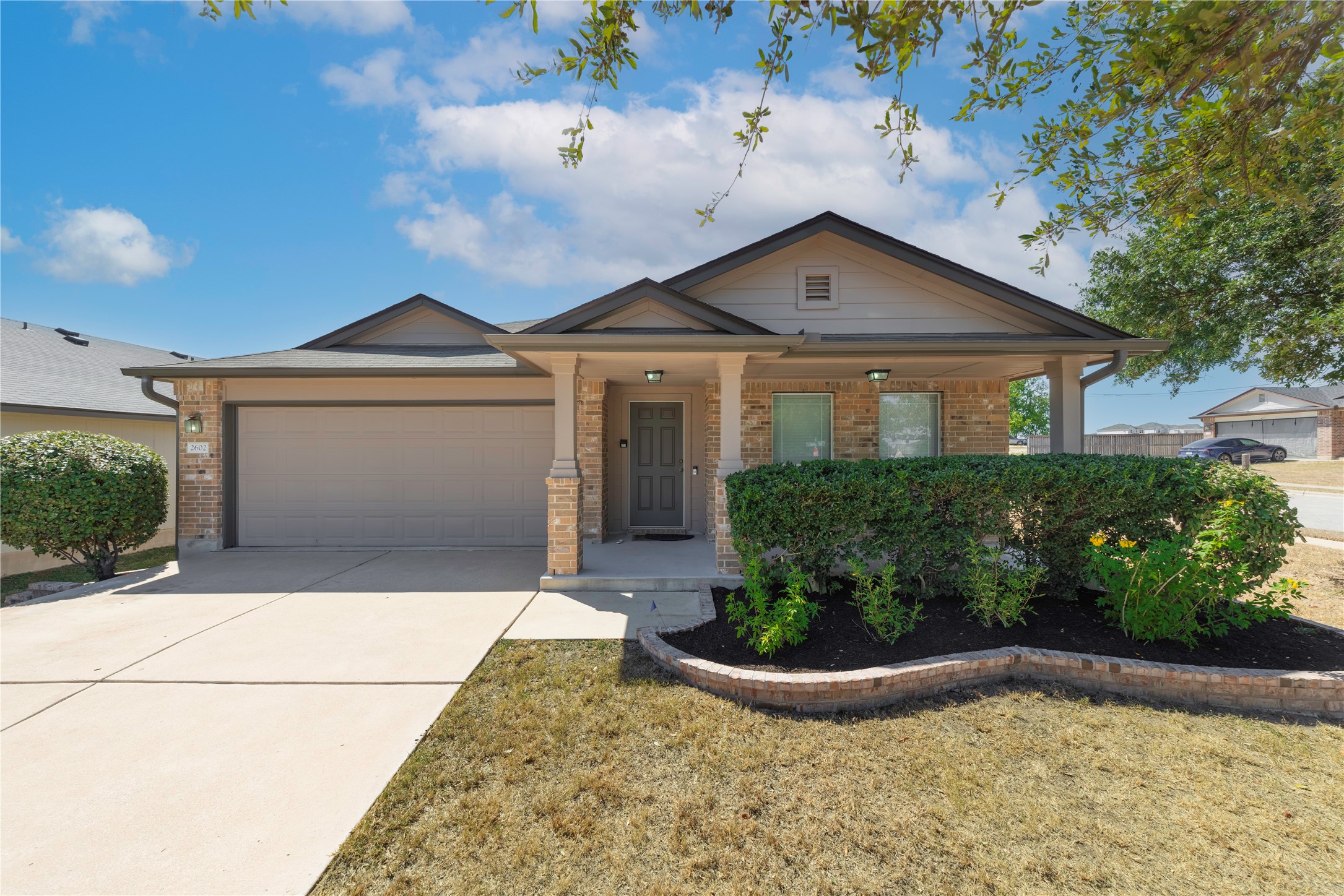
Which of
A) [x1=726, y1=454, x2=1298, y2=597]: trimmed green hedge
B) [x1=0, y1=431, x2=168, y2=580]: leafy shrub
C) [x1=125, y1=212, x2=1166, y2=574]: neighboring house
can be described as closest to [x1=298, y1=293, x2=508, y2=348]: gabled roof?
[x1=125, y1=212, x2=1166, y2=574]: neighboring house

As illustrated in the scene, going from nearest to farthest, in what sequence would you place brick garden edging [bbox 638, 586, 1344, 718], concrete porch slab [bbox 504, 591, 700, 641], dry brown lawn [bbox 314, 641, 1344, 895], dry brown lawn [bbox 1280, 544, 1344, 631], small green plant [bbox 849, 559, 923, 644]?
dry brown lawn [bbox 314, 641, 1344, 895]
brick garden edging [bbox 638, 586, 1344, 718]
small green plant [bbox 849, 559, 923, 644]
concrete porch slab [bbox 504, 591, 700, 641]
dry brown lawn [bbox 1280, 544, 1344, 631]

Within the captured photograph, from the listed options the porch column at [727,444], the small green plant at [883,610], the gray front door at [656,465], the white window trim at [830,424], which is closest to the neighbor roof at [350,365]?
the gray front door at [656,465]

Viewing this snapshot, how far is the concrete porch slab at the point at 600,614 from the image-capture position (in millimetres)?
4480

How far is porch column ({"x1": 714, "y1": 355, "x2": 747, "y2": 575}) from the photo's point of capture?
5.70 meters

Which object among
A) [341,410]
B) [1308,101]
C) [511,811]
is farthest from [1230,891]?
[341,410]

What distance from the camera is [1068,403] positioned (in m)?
6.64

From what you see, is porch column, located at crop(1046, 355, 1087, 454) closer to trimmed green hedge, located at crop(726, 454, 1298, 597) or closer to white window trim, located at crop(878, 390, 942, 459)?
white window trim, located at crop(878, 390, 942, 459)

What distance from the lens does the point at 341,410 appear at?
7992mm

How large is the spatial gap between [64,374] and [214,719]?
33.2ft

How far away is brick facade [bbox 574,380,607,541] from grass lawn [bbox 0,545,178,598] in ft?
19.4

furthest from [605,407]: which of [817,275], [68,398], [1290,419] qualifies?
[1290,419]

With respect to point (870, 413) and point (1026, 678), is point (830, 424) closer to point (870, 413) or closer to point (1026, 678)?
point (870, 413)

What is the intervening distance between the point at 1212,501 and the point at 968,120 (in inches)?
138

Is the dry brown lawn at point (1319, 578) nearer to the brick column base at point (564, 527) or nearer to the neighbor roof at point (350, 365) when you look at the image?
the brick column base at point (564, 527)
